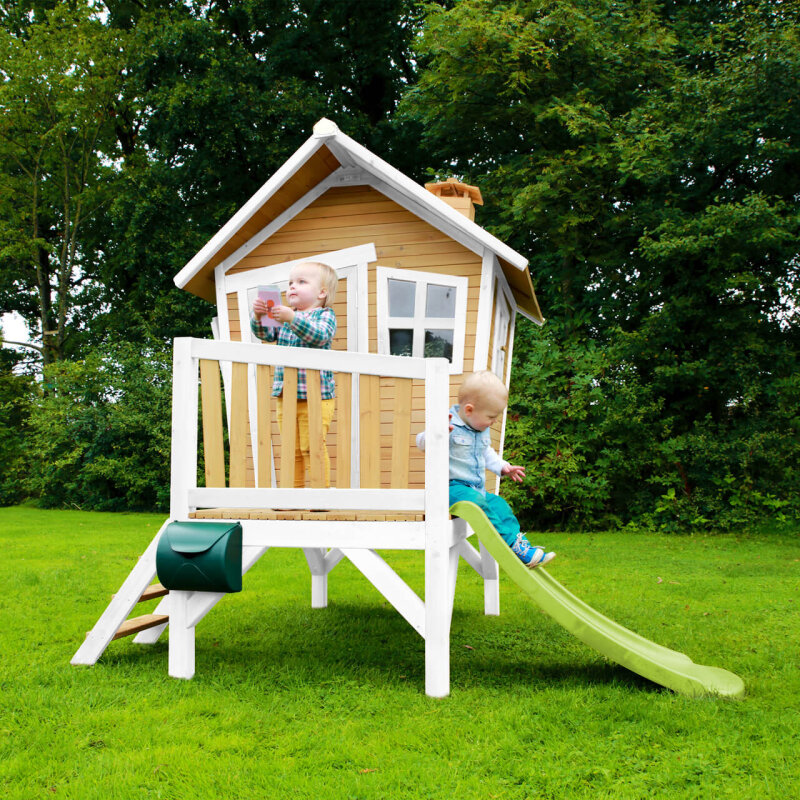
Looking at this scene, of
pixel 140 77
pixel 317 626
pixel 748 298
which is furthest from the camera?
pixel 140 77

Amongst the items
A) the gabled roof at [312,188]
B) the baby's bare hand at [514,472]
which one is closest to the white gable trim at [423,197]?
the gabled roof at [312,188]

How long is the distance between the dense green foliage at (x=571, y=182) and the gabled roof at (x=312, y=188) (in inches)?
278

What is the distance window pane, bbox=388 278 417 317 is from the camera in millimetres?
5555

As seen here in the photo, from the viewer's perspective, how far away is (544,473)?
11.9m

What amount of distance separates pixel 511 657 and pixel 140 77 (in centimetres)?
1640

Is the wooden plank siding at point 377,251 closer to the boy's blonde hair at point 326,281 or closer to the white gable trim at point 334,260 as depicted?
the white gable trim at point 334,260

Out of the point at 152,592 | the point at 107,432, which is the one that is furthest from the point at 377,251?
the point at 107,432

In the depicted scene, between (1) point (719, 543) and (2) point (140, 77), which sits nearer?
(1) point (719, 543)

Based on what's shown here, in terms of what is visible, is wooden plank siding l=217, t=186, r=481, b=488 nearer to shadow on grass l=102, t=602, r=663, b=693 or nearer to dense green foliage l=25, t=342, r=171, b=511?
shadow on grass l=102, t=602, r=663, b=693

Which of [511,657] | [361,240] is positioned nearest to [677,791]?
[511,657]

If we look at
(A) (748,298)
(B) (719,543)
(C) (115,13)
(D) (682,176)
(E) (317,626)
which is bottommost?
(B) (719,543)

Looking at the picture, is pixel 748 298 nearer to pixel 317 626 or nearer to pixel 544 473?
pixel 544 473

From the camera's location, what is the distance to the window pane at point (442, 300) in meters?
5.49

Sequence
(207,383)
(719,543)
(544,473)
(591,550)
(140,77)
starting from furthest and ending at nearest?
1. (140,77)
2. (544,473)
3. (719,543)
4. (591,550)
5. (207,383)
